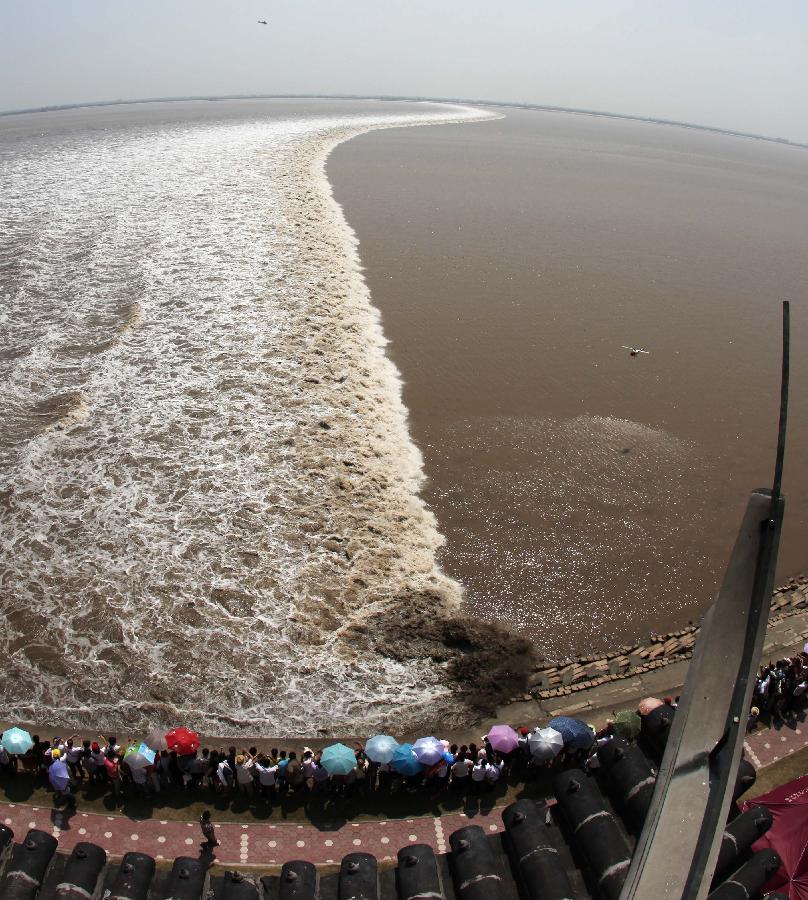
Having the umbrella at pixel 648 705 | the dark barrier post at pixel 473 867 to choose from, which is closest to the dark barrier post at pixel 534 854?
the dark barrier post at pixel 473 867

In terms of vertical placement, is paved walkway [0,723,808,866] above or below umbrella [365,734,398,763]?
below

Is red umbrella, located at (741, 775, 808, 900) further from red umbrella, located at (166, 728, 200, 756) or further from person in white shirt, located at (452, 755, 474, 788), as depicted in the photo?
red umbrella, located at (166, 728, 200, 756)

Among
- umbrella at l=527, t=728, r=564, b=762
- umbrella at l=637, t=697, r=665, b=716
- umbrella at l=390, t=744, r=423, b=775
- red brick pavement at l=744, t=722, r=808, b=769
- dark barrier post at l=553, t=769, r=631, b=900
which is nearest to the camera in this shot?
dark barrier post at l=553, t=769, r=631, b=900

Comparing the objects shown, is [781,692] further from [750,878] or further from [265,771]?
[265,771]

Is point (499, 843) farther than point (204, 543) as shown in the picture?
No

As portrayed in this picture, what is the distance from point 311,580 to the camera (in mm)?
16672

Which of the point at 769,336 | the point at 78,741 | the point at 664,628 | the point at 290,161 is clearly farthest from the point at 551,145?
the point at 78,741

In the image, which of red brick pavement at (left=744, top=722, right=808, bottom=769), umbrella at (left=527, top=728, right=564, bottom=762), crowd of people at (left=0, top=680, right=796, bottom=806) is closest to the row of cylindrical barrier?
umbrella at (left=527, top=728, right=564, bottom=762)

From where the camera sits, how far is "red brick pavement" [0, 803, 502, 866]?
34.5 ft

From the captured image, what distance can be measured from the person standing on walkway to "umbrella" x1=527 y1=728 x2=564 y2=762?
5.45 metres

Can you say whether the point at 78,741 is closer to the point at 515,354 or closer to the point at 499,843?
the point at 499,843

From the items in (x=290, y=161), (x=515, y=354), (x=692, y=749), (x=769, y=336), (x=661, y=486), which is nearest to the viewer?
(x=692, y=749)

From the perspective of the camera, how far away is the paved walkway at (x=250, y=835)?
10.5 m

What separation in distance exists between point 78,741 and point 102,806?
2113 mm
